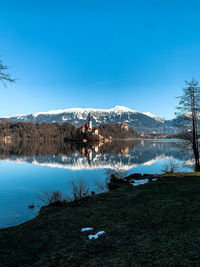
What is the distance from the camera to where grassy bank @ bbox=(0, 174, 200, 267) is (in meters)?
5.65

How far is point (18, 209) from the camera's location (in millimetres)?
17797

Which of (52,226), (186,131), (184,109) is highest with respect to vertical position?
(184,109)

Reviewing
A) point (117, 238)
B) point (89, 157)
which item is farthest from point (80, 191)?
point (89, 157)

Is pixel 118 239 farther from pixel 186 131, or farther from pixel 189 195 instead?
pixel 186 131

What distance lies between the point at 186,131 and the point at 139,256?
2553cm

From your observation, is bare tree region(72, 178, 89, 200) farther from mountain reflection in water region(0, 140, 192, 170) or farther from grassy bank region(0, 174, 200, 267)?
mountain reflection in water region(0, 140, 192, 170)

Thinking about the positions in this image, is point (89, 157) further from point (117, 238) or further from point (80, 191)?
point (117, 238)

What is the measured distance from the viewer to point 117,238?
24.7 feet

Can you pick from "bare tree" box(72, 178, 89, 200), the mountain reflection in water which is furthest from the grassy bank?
the mountain reflection in water

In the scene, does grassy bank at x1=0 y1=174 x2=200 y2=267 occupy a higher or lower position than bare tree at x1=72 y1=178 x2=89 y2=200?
higher

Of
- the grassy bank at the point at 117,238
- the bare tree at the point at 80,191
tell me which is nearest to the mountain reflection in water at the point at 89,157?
the bare tree at the point at 80,191

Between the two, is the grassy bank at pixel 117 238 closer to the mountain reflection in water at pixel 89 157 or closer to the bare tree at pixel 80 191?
the bare tree at pixel 80 191

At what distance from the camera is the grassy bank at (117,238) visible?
565 cm

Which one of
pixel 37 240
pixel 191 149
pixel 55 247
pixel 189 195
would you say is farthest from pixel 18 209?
pixel 191 149
